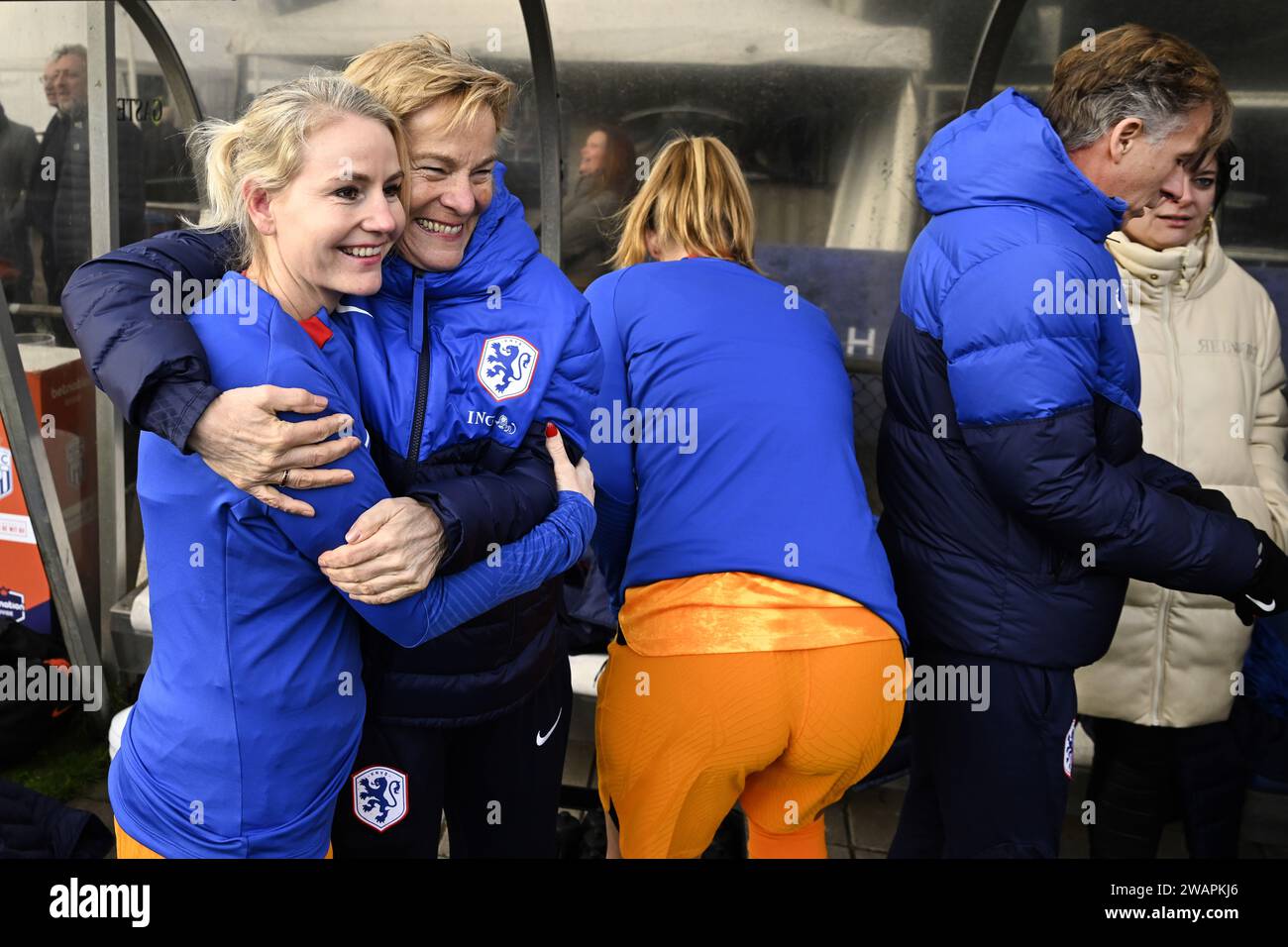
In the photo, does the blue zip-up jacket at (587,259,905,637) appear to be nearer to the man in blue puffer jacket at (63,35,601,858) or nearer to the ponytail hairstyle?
the man in blue puffer jacket at (63,35,601,858)

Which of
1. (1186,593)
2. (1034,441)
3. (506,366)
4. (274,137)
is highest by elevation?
(274,137)

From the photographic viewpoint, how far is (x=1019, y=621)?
7.41 ft

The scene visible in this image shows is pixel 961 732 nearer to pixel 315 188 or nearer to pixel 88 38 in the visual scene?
pixel 315 188

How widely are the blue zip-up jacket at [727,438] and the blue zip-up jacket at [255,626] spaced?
46cm

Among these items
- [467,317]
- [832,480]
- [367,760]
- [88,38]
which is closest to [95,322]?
[467,317]

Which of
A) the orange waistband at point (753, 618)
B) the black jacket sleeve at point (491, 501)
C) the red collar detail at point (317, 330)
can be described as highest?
the red collar detail at point (317, 330)

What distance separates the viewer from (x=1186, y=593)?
286 cm

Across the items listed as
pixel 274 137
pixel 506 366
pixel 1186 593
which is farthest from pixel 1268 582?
pixel 274 137

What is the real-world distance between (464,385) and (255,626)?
49 cm

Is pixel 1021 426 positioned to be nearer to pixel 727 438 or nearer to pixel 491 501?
pixel 727 438

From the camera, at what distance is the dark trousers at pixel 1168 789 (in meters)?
2.89

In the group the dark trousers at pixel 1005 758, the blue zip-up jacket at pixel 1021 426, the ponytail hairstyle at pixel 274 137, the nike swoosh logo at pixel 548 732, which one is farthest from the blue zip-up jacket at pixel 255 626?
the dark trousers at pixel 1005 758

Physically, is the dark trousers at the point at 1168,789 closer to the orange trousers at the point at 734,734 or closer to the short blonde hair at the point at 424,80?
the orange trousers at the point at 734,734
